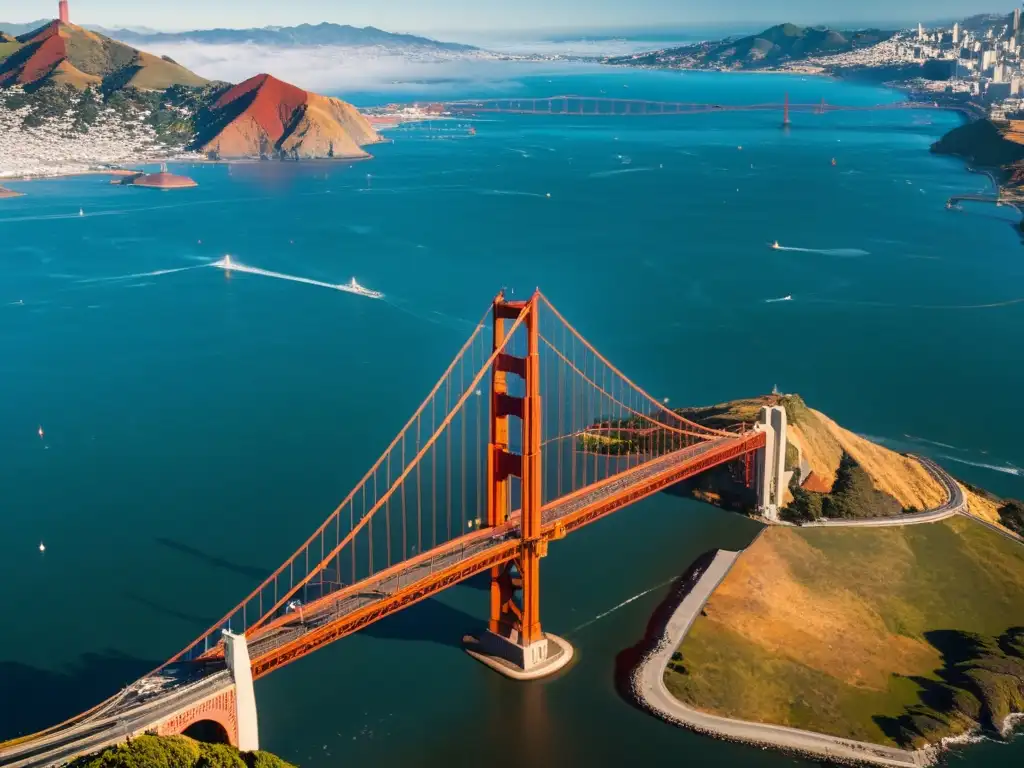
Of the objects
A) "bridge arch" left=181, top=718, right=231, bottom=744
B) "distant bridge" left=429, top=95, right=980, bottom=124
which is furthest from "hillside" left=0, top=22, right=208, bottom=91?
"bridge arch" left=181, top=718, right=231, bottom=744

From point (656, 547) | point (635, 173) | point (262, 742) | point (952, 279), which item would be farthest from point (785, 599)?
point (635, 173)

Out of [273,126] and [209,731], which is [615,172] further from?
[209,731]

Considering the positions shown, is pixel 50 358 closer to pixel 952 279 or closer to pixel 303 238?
pixel 303 238

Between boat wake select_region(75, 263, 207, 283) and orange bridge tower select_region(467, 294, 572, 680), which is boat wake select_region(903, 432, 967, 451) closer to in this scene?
orange bridge tower select_region(467, 294, 572, 680)

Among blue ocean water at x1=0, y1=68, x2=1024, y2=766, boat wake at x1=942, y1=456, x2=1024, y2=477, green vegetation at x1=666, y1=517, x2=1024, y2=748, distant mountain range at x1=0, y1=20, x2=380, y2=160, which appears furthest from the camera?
distant mountain range at x1=0, y1=20, x2=380, y2=160

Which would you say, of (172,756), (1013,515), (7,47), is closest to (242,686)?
(172,756)

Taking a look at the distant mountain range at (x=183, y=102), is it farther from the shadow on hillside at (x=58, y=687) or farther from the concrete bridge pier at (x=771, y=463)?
the shadow on hillside at (x=58, y=687)
